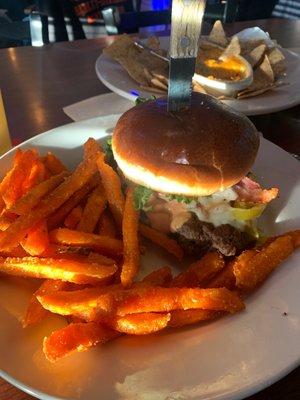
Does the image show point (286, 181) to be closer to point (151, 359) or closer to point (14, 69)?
point (151, 359)

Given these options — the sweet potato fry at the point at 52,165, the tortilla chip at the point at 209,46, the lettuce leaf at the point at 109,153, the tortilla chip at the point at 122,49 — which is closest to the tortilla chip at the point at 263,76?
the tortilla chip at the point at 209,46

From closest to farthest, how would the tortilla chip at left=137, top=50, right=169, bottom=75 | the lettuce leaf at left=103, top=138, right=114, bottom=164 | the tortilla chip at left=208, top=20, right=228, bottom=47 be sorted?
the lettuce leaf at left=103, top=138, right=114, bottom=164
the tortilla chip at left=137, top=50, right=169, bottom=75
the tortilla chip at left=208, top=20, right=228, bottom=47

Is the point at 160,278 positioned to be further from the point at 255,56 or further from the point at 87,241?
the point at 255,56

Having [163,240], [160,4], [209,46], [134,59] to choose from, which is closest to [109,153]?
[163,240]

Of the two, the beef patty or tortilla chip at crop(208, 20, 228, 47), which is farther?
tortilla chip at crop(208, 20, 228, 47)

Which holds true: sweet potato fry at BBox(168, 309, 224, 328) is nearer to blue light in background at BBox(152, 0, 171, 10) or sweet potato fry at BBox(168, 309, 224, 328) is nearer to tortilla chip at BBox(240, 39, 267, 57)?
tortilla chip at BBox(240, 39, 267, 57)

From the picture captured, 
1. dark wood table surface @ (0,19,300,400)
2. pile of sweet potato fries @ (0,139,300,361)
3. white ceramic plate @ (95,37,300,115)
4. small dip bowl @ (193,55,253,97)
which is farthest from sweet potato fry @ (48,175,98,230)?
small dip bowl @ (193,55,253,97)

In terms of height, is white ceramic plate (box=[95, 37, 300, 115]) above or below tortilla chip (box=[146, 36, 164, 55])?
below
